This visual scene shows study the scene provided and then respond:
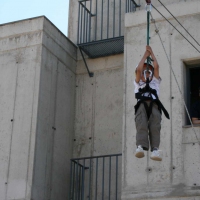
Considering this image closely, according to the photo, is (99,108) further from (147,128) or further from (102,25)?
(147,128)

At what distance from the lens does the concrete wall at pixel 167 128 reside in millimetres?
16031

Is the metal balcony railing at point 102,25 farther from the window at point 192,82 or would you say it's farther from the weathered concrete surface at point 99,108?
the window at point 192,82

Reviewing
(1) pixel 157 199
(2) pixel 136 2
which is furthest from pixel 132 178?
(2) pixel 136 2

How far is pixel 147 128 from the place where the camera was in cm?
1377

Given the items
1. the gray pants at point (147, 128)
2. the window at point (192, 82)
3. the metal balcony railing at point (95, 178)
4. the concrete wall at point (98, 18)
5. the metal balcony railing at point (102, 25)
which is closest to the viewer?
the gray pants at point (147, 128)

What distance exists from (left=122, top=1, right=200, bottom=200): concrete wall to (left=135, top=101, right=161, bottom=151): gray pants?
241 centimetres

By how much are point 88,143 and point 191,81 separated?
3256 millimetres

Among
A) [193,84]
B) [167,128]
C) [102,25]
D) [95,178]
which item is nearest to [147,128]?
[167,128]

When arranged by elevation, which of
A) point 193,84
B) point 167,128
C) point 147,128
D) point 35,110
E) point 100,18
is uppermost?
point 100,18

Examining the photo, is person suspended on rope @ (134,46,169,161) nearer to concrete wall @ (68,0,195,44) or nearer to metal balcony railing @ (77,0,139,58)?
metal balcony railing @ (77,0,139,58)

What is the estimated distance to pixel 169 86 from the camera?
17.0 metres

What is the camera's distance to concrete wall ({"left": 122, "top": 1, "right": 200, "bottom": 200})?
16.0 m

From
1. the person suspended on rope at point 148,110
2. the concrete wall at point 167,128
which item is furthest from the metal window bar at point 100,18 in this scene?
the person suspended on rope at point 148,110

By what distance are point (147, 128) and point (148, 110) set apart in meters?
0.35
